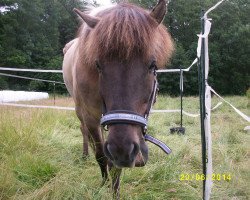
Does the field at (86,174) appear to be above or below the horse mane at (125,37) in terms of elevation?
below

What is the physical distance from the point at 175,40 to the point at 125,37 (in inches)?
1181

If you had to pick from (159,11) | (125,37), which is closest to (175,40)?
(159,11)

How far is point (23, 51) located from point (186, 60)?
15.3m

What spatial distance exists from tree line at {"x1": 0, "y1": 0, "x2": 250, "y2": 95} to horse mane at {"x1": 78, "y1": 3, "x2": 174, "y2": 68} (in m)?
23.5

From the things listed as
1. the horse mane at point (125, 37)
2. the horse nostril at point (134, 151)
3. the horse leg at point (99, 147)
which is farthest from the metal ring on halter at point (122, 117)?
the horse leg at point (99, 147)

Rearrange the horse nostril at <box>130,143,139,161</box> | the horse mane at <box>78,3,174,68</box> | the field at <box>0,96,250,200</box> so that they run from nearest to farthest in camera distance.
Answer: the horse nostril at <box>130,143,139,161</box> → the horse mane at <box>78,3,174,68</box> → the field at <box>0,96,250,200</box>

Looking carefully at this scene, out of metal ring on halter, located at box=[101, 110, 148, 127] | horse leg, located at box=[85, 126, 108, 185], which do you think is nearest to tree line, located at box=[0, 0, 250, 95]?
horse leg, located at box=[85, 126, 108, 185]

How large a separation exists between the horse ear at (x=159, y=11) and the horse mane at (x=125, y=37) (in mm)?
49

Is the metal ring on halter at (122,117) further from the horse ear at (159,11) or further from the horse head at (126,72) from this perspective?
the horse ear at (159,11)

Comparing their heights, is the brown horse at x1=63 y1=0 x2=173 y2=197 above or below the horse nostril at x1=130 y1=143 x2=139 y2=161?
above

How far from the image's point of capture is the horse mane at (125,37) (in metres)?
1.80

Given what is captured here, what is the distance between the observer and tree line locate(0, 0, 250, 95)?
26.8 m

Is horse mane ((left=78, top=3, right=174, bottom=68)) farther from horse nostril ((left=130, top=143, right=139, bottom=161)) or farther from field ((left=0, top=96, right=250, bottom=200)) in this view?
field ((left=0, top=96, right=250, bottom=200))

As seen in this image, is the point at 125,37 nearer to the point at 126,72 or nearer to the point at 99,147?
the point at 126,72
